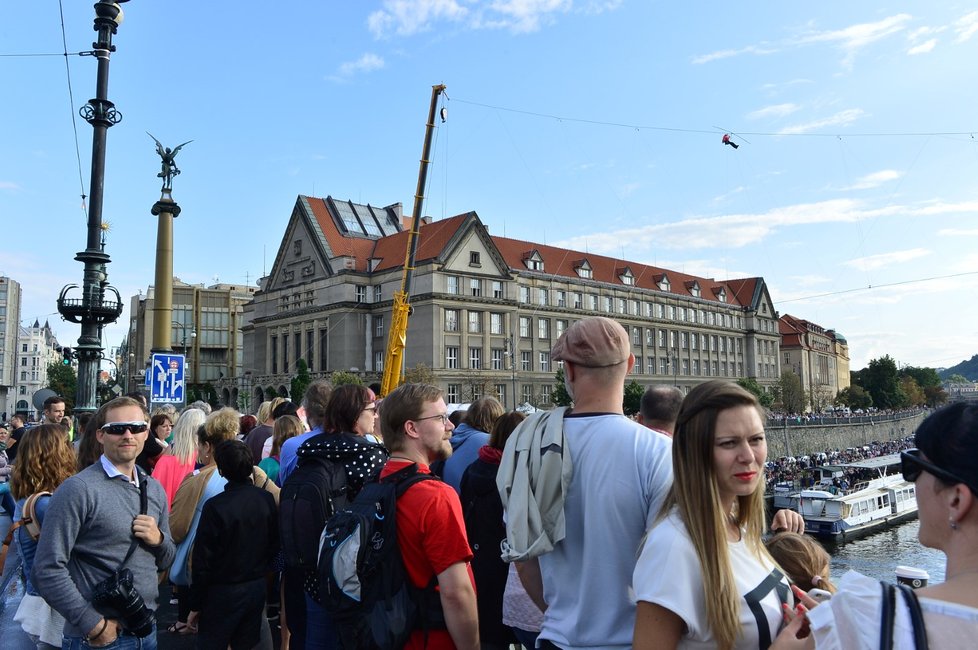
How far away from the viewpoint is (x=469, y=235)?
6756 cm

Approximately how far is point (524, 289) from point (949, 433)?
237 feet

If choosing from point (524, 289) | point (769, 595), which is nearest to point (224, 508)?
point (769, 595)

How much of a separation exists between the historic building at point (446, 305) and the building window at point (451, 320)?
0.14 metres

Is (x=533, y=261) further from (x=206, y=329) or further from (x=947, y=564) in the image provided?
(x=947, y=564)

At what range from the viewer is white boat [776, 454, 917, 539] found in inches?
1559

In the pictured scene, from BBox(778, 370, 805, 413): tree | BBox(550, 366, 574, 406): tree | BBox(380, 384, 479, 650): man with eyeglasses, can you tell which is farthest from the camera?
BBox(778, 370, 805, 413): tree

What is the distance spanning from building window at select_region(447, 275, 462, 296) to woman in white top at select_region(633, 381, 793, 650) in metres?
63.7

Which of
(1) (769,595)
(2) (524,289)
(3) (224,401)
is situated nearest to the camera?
(1) (769,595)

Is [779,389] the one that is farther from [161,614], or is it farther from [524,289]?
[161,614]

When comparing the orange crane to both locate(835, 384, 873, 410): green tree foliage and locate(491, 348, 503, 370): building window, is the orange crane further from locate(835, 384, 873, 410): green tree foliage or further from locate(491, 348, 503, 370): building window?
locate(835, 384, 873, 410): green tree foliage

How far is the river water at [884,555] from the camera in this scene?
3244 centimetres

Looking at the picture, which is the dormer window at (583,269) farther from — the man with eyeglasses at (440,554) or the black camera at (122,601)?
the man with eyeglasses at (440,554)

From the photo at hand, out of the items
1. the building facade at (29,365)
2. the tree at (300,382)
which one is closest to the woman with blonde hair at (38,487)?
the tree at (300,382)

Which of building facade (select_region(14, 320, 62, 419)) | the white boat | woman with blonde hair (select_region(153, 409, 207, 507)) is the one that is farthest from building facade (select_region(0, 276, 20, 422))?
woman with blonde hair (select_region(153, 409, 207, 507))
